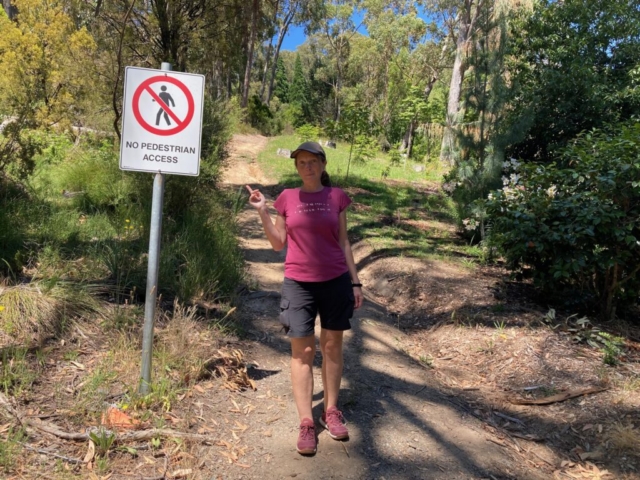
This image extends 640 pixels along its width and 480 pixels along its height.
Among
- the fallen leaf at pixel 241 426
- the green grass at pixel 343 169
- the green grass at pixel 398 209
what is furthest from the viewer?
the green grass at pixel 343 169

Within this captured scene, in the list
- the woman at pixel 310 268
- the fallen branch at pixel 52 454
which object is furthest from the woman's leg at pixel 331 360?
the fallen branch at pixel 52 454

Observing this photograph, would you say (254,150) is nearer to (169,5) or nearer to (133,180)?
(169,5)

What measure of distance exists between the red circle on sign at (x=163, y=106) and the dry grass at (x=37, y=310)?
186cm

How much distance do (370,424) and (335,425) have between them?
413mm

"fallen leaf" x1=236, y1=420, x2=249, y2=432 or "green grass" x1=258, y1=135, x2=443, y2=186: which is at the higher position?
"green grass" x1=258, y1=135, x2=443, y2=186

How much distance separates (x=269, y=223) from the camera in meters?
3.01

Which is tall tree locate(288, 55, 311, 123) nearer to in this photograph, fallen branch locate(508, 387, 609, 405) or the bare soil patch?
the bare soil patch

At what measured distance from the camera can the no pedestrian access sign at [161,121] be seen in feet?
9.29

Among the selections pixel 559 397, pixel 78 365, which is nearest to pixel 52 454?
pixel 78 365

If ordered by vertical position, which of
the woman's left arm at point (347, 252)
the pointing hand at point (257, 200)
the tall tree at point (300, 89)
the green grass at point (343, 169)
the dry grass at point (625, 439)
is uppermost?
the tall tree at point (300, 89)

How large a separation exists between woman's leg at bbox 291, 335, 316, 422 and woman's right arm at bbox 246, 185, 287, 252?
2.02 feet

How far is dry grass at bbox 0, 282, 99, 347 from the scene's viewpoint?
143 inches

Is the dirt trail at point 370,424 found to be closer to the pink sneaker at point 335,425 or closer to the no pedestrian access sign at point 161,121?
the pink sneaker at point 335,425

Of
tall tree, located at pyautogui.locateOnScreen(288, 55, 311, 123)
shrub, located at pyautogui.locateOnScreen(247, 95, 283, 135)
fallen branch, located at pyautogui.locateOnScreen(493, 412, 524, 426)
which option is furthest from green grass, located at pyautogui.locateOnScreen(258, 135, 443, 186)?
tall tree, located at pyautogui.locateOnScreen(288, 55, 311, 123)
